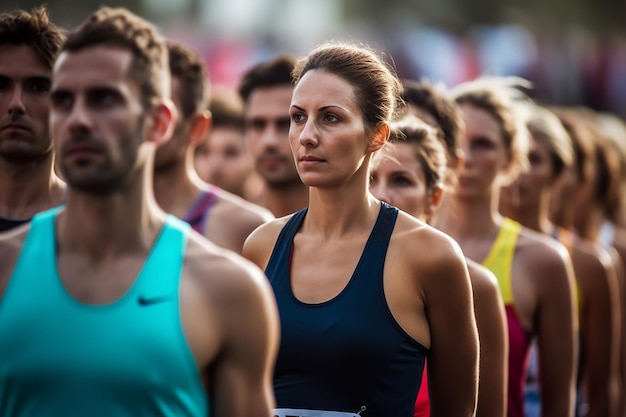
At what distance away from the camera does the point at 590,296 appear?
831 centimetres

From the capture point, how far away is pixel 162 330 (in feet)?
11.9

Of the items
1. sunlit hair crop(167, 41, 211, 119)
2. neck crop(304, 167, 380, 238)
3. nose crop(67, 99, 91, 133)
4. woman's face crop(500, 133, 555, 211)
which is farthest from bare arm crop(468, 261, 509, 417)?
woman's face crop(500, 133, 555, 211)

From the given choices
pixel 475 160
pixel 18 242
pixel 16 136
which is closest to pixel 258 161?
pixel 475 160

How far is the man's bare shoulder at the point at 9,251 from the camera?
3.73 m

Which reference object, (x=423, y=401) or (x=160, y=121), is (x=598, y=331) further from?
(x=160, y=121)

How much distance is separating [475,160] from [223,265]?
390cm

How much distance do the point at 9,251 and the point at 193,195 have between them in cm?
337

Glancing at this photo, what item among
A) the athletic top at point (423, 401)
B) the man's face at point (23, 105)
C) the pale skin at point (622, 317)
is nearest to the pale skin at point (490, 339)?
the athletic top at point (423, 401)

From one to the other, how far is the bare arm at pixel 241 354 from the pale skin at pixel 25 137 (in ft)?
5.83

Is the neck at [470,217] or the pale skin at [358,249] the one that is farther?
the neck at [470,217]

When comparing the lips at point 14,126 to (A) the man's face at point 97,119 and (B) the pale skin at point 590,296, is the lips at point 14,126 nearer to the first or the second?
(A) the man's face at point 97,119

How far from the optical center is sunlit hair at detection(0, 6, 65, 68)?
5262 mm

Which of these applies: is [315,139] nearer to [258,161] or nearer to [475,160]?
[475,160]

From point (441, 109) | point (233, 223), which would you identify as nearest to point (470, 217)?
point (441, 109)
